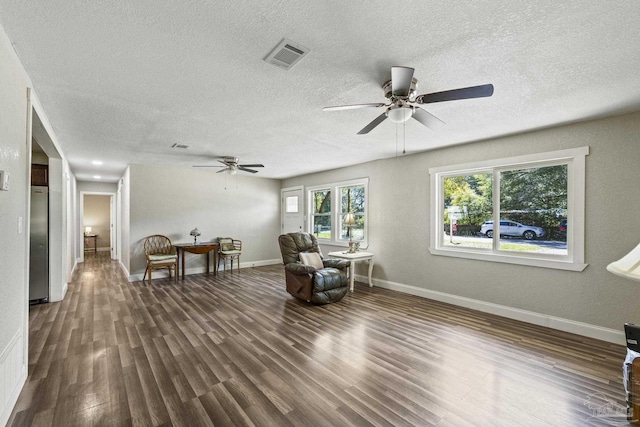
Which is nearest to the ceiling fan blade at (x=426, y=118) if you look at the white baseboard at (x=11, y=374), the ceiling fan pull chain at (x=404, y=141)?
the ceiling fan pull chain at (x=404, y=141)

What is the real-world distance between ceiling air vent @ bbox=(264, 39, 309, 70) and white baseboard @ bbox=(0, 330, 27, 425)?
8.23 ft

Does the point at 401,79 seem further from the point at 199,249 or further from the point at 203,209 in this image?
the point at 203,209

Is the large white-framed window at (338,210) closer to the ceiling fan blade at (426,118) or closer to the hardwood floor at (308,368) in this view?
the hardwood floor at (308,368)

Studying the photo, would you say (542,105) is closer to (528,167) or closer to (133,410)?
(528,167)

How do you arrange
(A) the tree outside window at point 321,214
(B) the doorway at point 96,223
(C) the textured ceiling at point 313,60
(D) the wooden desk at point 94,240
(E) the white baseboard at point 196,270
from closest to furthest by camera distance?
1. (C) the textured ceiling at point 313,60
2. (E) the white baseboard at point 196,270
3. (A) the tree outside window at point 321,214
4. (D) the wooden desk at point 94,240
5. (B) the doorway at point 96,223

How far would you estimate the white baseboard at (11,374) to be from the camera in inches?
66.0

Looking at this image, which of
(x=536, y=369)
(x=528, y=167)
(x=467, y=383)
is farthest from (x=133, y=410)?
(x=528, y=167)

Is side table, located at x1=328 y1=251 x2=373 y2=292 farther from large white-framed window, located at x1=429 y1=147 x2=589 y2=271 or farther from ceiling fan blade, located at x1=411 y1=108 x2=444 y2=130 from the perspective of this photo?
ceiling fan blade, located at x1=411 y1=108 x2=444 y2=130

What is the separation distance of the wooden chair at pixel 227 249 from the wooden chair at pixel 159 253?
982 mm

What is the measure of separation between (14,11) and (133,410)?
2470mm

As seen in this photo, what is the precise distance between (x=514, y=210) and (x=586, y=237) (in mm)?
788

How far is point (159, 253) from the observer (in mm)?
5875

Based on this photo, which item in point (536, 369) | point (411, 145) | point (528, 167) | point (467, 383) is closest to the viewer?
point (467, 383)

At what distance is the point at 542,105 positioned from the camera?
268cm
